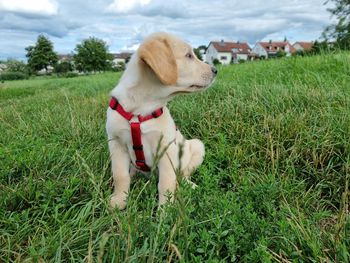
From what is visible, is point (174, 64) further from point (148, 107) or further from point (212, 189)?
point (212, 189)

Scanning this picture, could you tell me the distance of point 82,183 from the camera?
9.15ft

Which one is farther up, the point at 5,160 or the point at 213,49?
the point at 5,160

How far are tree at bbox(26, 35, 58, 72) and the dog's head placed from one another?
7837 centimetres

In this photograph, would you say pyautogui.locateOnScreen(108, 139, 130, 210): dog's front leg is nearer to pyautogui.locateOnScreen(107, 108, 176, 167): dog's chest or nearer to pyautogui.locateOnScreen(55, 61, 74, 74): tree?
pyautogui.locateOnScreen(107, 108, 176, 167): dog's chest

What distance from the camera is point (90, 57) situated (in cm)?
7300

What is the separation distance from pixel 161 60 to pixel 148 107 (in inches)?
17.3

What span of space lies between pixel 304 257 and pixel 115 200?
1.53 meters

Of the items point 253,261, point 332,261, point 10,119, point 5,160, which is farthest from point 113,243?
point 10,119

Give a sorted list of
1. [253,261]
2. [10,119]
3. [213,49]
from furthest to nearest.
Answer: [213,49] < [10,119] < [253,261]

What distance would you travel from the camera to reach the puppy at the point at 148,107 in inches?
109

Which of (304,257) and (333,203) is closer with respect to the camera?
(304,257)

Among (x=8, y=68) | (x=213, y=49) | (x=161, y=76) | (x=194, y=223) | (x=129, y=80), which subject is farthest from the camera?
(x=213, y=49)

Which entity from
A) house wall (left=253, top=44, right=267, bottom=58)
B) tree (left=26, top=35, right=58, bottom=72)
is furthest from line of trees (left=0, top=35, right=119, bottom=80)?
house wall (left=253, top=44, right=267, bottom=58)

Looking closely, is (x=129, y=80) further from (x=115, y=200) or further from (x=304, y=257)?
(x=304, y=257)
